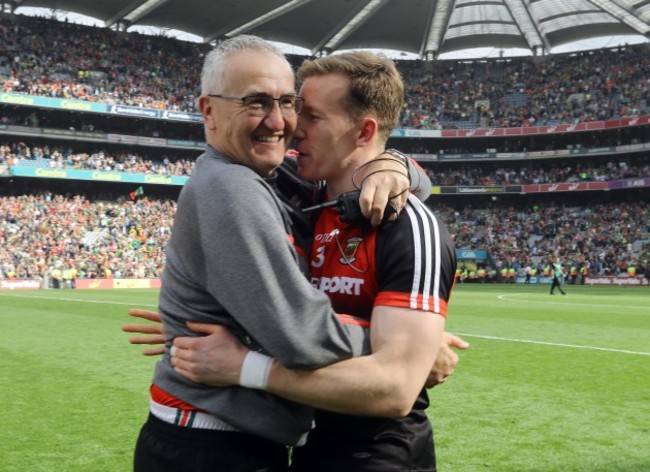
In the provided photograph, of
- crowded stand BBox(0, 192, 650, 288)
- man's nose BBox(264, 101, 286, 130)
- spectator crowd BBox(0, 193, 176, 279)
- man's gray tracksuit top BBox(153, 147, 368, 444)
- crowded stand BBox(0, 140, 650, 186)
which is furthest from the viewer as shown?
crowded stand BBox(0, 140, 650, 186)

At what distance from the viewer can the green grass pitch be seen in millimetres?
6051

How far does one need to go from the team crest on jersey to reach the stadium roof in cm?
4798

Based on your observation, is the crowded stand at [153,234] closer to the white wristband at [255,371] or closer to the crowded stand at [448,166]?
the crowded stand at [448,166]

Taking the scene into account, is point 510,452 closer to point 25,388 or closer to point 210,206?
point 210,206

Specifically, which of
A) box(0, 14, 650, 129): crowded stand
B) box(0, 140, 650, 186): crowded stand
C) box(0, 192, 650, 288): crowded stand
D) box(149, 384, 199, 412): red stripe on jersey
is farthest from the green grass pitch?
box(0, 14, 650, 129): crowded stand

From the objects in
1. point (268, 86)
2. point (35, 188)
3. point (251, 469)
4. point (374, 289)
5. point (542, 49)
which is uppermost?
point (542, 49)

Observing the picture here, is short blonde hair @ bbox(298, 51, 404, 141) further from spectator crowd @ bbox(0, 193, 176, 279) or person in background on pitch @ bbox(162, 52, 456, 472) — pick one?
spectator crowd @ bbox(0, 193, 176, 279)

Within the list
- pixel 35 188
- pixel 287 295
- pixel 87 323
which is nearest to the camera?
pixel 287 295

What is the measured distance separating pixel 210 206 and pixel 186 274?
11.1 inches

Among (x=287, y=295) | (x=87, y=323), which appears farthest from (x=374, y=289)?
(x=87, y=323)

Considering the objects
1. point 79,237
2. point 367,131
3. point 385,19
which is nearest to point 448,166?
point 385,19

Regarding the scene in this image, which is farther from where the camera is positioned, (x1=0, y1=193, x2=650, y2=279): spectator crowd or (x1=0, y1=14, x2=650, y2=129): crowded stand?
(x1=0, y1=14, x2=650, y2=129): crowded stand

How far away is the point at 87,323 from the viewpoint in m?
17.2

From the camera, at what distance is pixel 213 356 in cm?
230
